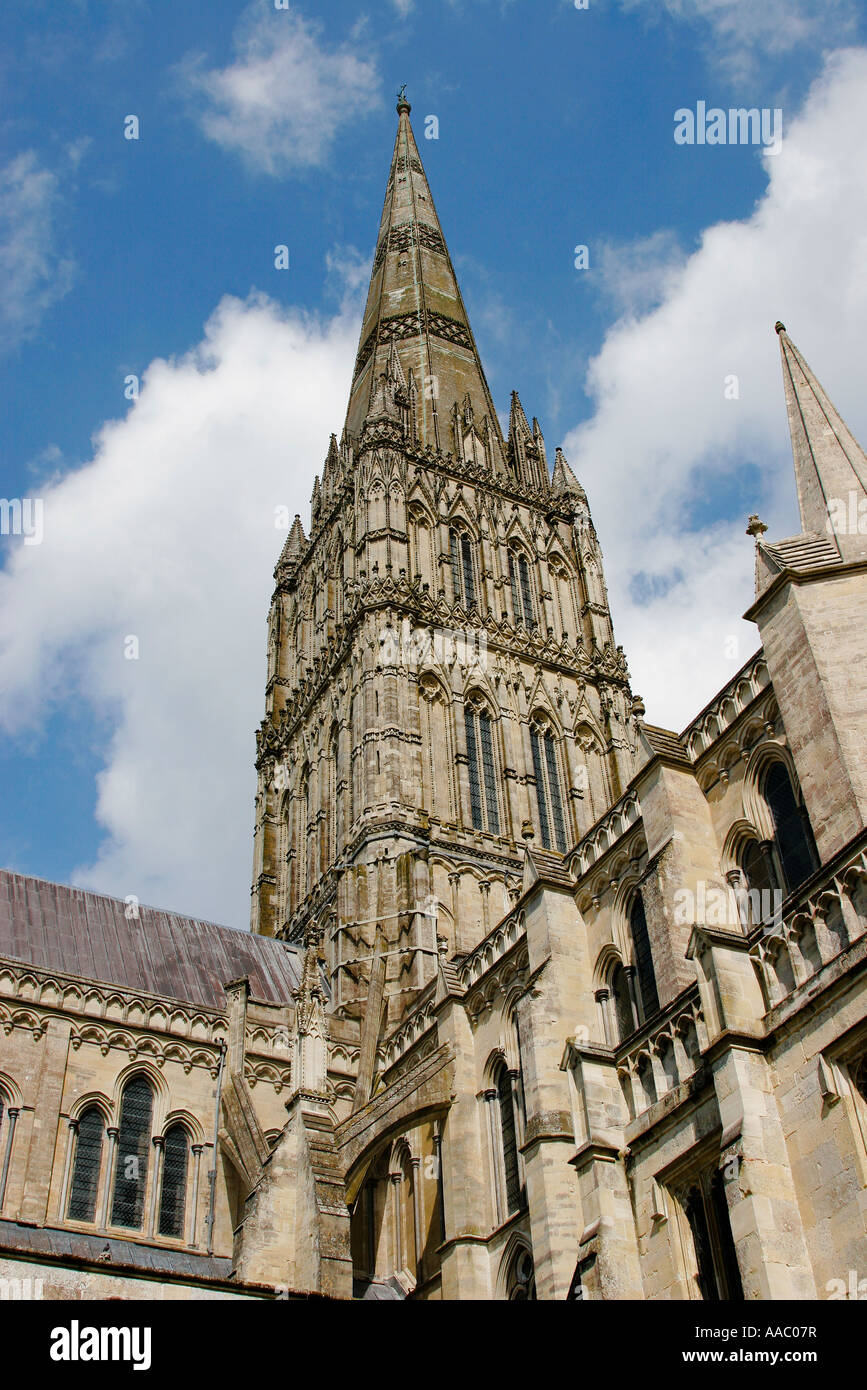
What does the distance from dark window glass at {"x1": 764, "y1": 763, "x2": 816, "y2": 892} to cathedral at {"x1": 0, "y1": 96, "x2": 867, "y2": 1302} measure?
5 centimetres

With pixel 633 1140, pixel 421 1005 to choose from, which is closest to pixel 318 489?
pixel 421 1005

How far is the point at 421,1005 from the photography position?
28203mm

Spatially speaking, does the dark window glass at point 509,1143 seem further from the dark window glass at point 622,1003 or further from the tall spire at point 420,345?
the tall spire at point 420,345

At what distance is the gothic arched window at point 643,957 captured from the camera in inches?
733

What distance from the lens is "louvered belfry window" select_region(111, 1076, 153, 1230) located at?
A: 80.8 feet

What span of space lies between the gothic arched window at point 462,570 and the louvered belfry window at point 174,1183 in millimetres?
19408

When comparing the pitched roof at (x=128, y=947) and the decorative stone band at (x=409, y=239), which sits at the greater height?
the decorative stone band at (x=409, y=239)

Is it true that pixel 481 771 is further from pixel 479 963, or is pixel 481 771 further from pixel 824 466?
pixel 824 466

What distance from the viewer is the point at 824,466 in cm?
1877

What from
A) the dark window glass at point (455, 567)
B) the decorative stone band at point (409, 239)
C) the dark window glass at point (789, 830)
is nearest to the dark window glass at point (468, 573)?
the dark window glass at point (455, 567)

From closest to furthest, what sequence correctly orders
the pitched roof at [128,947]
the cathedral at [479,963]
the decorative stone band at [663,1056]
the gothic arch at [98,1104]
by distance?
the cathedral at [479,963], the decorative stone band at [663,1056], the gothic arch at [98,1104], the pitched roof at [128,947]

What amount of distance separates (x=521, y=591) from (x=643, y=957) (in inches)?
983
